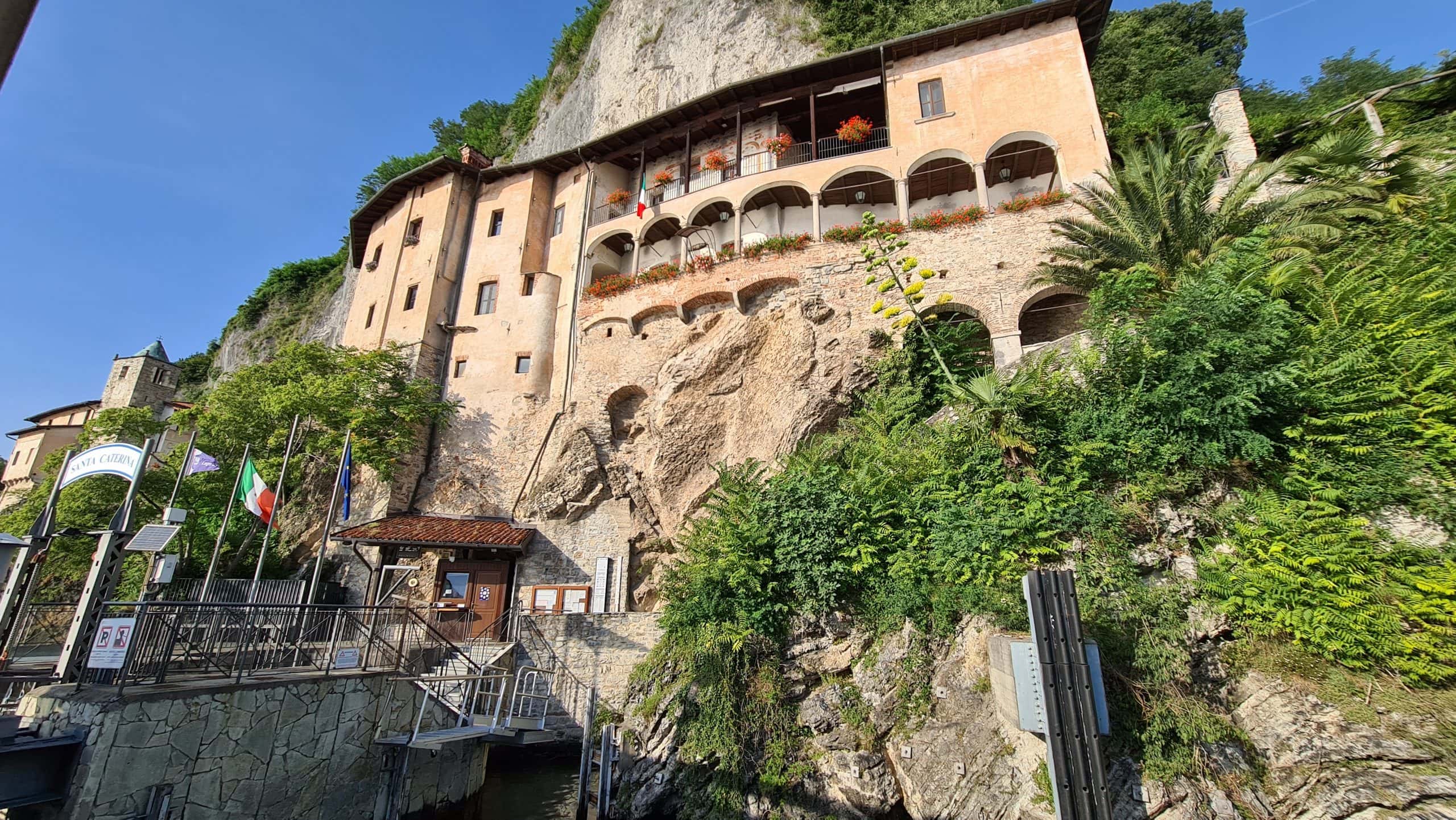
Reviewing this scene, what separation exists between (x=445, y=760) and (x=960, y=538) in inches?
418

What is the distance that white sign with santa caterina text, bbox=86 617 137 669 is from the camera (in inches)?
298

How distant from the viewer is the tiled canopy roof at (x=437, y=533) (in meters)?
17.5

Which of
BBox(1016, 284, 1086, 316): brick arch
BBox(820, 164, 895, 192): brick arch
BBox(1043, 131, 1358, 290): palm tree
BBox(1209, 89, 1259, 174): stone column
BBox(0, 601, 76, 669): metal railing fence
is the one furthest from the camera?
BBox(820, 164, 895, 192): brick arch

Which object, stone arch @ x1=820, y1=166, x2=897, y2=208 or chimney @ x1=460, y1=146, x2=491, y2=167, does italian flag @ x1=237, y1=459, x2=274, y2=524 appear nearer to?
stone arch @ x1=820, y1=166, x2=897, y2=208

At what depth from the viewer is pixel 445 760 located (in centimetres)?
1202

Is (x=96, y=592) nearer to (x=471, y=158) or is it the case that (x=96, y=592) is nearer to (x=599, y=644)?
(x=599, y=644)

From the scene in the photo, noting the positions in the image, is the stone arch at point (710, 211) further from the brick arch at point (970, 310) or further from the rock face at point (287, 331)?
the rock face at point (287, 331)

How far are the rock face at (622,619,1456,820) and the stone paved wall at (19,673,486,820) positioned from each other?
4735 mm

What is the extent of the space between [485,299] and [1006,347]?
18949 mm

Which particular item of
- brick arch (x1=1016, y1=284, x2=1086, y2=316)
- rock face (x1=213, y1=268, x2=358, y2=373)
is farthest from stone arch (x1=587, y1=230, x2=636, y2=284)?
rock face (x1=213, y1=268, x2=358, y2=373)

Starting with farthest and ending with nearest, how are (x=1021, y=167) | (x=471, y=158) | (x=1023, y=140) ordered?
(x=471, y=158) → (x=1021, y=167) → (x=1023, y=140)

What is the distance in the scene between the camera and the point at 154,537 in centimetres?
881

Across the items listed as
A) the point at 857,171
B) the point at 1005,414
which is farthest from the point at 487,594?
the point at 857,171

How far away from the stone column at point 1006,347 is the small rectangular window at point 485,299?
59.0ft
